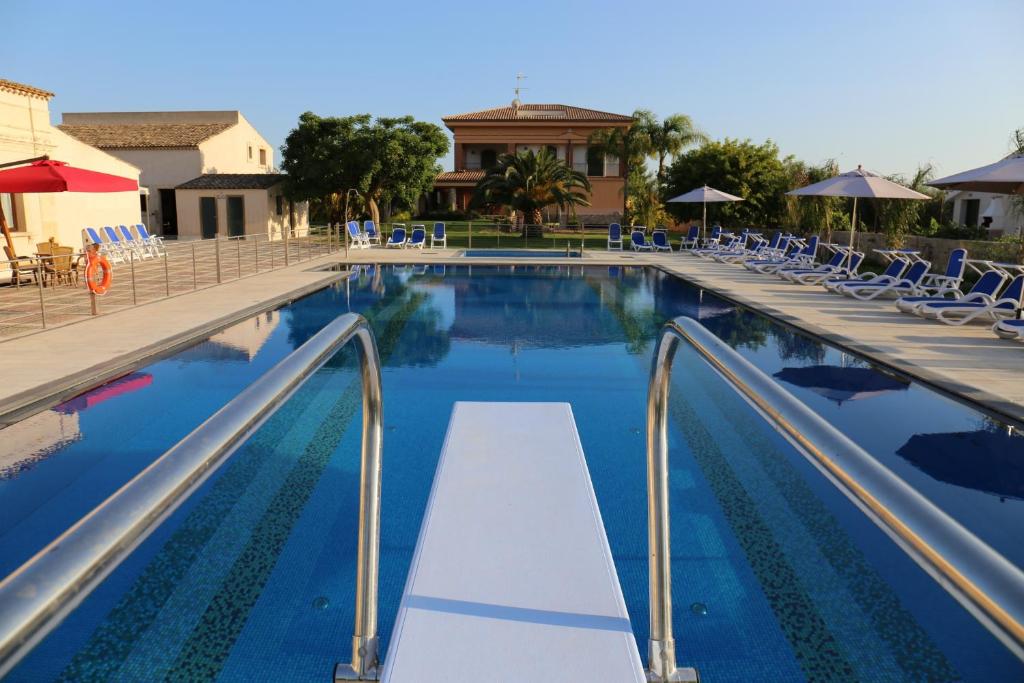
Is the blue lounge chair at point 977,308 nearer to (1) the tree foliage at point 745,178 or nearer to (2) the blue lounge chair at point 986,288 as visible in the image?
(2) the blue lounge chair at point 986,288

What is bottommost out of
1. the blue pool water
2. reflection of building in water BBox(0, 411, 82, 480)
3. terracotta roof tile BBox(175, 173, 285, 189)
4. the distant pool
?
the blue pool water

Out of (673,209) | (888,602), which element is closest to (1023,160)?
(888,602)

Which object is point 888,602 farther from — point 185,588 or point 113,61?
point 113,61

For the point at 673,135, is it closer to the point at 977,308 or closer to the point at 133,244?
the point at 133,244

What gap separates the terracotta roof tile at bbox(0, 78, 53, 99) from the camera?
14781mm

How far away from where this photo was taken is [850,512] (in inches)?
189

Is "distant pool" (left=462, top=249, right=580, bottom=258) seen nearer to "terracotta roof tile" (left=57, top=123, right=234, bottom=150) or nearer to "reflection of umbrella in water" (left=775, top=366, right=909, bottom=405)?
"terracotta roof tile" (left=57, top=123, right=234, bottom=150)

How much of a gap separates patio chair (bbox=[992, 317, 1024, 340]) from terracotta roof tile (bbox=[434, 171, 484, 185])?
1466 inches

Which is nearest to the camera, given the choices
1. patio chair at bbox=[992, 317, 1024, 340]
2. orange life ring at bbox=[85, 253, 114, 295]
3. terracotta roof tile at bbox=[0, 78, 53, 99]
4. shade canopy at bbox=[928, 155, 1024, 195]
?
patio chair at bbox=[992, 317, 1024, 340]

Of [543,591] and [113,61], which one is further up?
[113,61]

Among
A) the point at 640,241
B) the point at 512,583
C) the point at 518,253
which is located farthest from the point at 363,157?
the point at 512,583

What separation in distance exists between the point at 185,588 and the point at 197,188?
29.4 metres

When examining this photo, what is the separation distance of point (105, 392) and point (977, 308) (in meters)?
10.9

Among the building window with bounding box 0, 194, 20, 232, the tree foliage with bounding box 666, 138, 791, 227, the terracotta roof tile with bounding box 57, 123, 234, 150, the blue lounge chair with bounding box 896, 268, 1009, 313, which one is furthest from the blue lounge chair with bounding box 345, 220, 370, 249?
the blue lounge chair with bounding box 896, 268, 1009, 313
